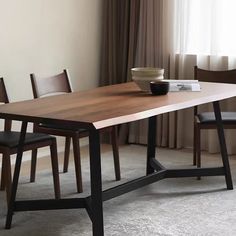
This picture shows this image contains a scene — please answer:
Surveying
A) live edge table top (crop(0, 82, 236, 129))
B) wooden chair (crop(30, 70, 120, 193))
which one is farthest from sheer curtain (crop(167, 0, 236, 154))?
wooden chair (crop(30, 70, 120, 193))

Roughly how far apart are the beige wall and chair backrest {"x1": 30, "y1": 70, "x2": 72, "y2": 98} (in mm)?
581

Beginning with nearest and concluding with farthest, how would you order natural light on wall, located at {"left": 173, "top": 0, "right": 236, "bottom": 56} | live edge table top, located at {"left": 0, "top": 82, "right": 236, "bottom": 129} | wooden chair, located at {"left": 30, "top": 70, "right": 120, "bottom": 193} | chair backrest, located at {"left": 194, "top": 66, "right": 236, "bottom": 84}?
1. live edge table top, located at {"left": 0, "top": 82, "right": 236, "bottom": 129}
2. wooden chair, located at {"left": 30, "top": 70, "right": 120, "bottom": 193}
3. chair backrest, located at {"left": 194, "top": 66, "right": 236, "bottom": 84}
4. natural light on wall, located at {"left": 173, "top": 0, "right": 236, "bottom": 56}

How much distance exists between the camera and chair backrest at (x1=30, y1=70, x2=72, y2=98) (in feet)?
12.8

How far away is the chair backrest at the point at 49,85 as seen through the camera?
3.90 meters

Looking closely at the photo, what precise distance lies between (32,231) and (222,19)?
2693mm

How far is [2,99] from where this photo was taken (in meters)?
3.76

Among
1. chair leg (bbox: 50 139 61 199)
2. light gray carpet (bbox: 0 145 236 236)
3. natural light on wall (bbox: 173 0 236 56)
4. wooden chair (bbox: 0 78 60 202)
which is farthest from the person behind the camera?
natural light on wall (bbox: 173 0 236 56)

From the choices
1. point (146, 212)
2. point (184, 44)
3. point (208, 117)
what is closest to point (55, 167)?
point (146, 212)

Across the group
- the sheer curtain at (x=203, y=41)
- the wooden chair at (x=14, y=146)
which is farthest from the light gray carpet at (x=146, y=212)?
the sheer curtain at (x=203, y=41)

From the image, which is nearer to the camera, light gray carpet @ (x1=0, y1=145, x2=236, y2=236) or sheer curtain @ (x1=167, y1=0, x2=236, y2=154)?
light gray carpet @ (x1=0, y1=145, x2=236, y2=236)

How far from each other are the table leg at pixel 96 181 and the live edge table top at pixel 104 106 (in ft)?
0.40

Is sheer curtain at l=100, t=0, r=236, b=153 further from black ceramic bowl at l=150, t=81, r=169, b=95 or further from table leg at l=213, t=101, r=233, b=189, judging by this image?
black ceramic bowl at l=150, t=81, r=169, b=95

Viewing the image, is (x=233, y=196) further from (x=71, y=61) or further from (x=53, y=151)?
(x=71, y=61)

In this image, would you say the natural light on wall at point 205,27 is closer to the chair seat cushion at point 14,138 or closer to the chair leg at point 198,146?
the chair leg at point 198,146
